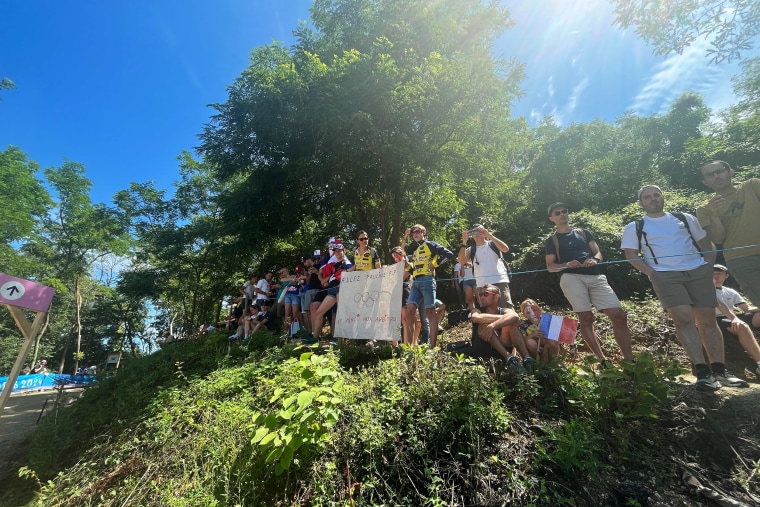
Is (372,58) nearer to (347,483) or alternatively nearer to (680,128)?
(347,483)

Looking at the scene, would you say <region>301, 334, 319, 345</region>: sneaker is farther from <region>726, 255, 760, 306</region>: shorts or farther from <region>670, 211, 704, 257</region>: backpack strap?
<region>726, 255, 760, 306</region>: shorts

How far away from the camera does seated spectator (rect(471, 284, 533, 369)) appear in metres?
3.78

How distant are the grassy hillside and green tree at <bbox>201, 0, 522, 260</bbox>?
7434 mm

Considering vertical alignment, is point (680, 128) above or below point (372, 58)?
above

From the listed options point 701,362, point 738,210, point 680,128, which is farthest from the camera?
point 680,128

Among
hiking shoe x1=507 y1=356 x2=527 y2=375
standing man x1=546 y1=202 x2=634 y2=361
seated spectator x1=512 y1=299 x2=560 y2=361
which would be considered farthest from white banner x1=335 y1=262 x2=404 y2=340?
standing man x1=546 y1=202 x2=634 y2=361

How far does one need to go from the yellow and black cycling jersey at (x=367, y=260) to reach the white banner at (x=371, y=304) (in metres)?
0.39

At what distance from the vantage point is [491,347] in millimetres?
3941

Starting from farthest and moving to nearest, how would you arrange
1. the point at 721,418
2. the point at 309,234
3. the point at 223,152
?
the point at 309,234 < the point at 223,152 < the point at 721,418

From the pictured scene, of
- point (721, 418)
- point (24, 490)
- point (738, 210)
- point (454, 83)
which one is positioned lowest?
point (24, 490)

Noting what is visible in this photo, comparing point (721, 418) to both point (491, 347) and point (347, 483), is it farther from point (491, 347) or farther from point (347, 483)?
point (347, 483)

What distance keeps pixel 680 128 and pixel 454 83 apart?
25654 mm

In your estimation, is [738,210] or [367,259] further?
[367,259]

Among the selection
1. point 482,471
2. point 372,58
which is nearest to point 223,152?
point 372,58
